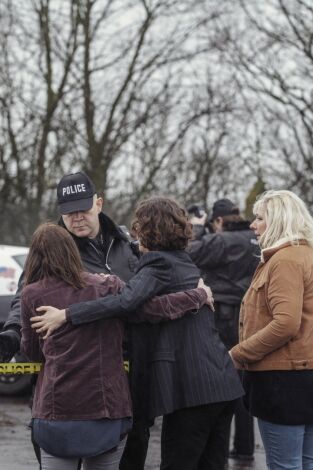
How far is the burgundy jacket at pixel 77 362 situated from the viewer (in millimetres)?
3457

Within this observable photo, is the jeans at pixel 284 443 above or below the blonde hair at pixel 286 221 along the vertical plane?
below

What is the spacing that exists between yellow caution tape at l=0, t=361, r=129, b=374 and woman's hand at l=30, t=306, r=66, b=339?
0.83ft

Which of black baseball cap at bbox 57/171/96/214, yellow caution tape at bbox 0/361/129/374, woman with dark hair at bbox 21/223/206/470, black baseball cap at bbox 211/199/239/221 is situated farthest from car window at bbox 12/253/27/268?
woman with dark hair at bbox 21/223/206/470

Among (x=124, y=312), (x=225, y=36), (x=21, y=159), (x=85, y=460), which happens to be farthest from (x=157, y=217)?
(x=225, y=36)

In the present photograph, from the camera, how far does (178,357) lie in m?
3.83

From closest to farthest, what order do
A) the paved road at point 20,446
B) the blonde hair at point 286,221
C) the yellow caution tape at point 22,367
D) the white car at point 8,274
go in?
the yellow caution tape at point 22,367 < the blonde hair at point 286,221 < the paved road at point 20,446 < the white car at point 8,274

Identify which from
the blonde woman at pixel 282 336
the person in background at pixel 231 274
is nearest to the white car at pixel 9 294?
the person in background at pixel 231 274

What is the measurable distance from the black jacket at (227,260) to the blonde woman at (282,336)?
2.14 m

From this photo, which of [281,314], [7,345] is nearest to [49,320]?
[7,345]

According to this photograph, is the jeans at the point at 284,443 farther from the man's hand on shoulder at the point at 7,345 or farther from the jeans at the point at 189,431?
the man's hand on shoulder at the point at 7,345

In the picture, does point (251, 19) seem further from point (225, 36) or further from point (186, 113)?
point (186, 113)

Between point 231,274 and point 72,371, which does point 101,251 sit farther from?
point 231,274

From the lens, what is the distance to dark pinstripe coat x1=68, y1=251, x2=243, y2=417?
12.4 feet

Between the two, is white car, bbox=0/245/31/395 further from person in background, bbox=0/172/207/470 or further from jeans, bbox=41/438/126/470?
jeans, bbox=41/438/126/470
